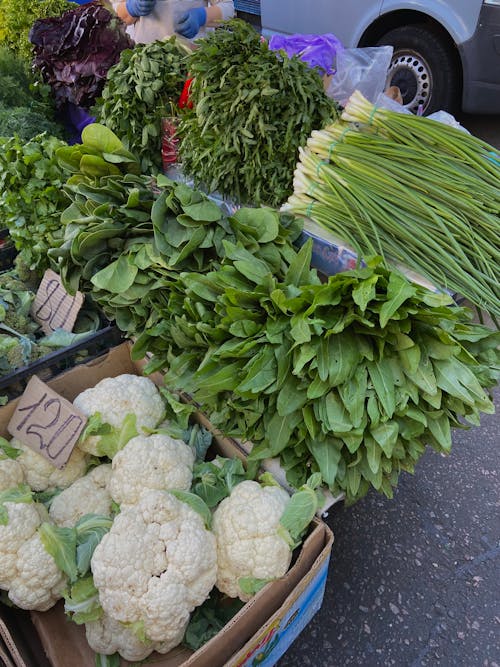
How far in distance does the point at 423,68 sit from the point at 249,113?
8.97ft

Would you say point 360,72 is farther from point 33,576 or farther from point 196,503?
point 33,576

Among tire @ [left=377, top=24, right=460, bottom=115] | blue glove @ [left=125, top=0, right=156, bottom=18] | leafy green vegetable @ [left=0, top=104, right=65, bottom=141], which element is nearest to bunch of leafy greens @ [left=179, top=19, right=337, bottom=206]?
blue glove @ [left=125, top=0, right=156, bottom=18]

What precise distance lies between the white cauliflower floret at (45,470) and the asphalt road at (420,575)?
93cm

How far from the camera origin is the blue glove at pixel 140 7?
257 cm

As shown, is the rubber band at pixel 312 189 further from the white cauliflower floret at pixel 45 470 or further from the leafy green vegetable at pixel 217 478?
the white cauliflower floret at pixel 45 470

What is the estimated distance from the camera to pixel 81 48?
2.85 meters

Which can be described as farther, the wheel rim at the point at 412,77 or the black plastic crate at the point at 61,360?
the wheel rim at the point at 412,77

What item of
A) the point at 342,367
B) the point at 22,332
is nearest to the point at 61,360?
the point at 22,332

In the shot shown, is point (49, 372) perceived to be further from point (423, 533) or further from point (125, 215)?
point (423, 533)

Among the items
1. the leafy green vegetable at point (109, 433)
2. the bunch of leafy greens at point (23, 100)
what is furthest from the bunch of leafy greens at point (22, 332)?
the bunch of leafy greens at point (23, 100)

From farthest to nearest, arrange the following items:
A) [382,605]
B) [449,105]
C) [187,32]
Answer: [449,105], [187,32], [382,605]

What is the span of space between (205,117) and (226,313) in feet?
3.08

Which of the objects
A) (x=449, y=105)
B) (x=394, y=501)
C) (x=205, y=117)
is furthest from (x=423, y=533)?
(x=449, y=105)

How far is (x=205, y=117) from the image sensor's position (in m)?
1.89
